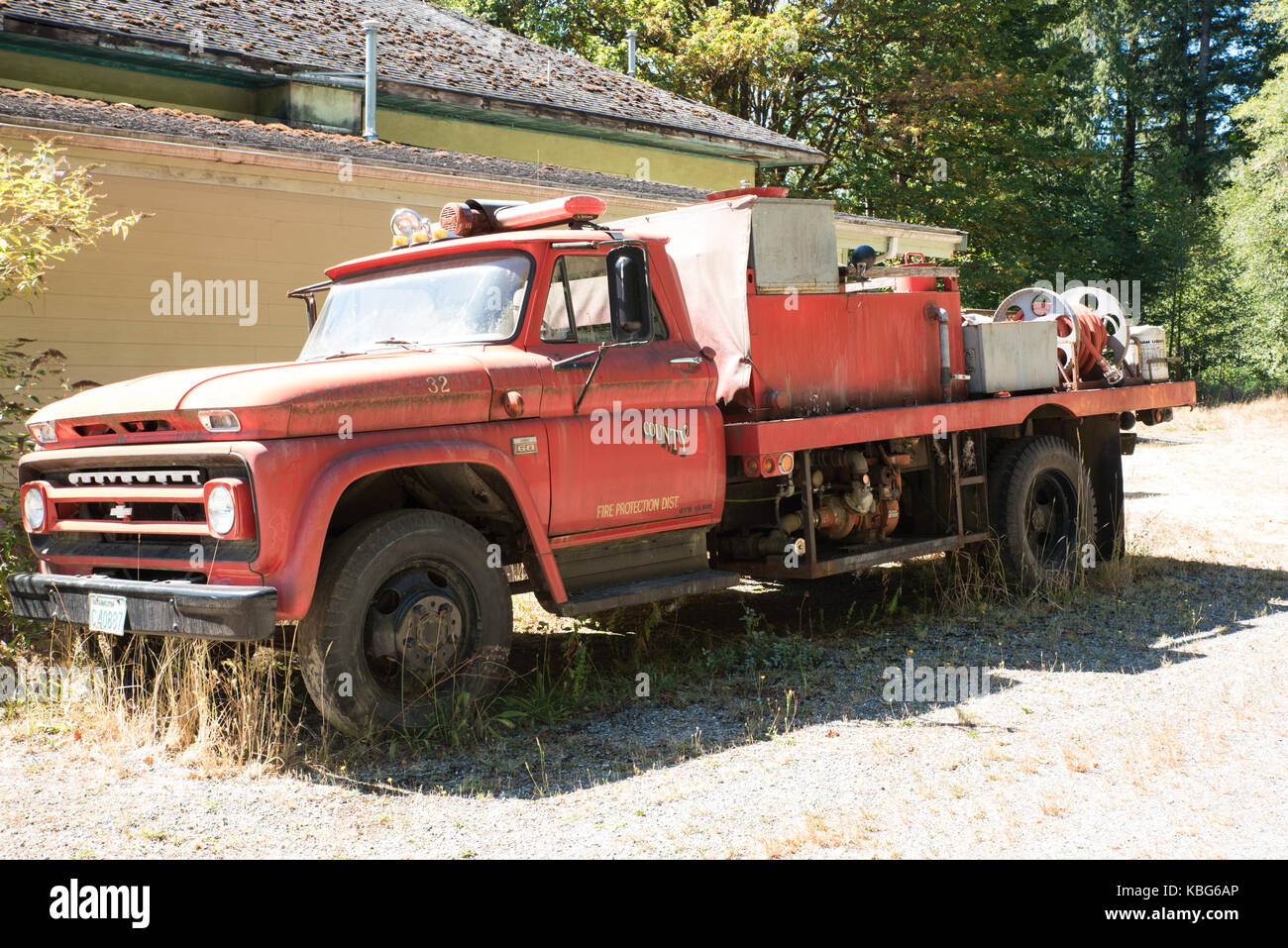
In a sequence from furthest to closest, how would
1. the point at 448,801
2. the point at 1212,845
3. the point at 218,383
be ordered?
1. the point at 218,383
2. the point at 448,801
3. the point at 1212,845

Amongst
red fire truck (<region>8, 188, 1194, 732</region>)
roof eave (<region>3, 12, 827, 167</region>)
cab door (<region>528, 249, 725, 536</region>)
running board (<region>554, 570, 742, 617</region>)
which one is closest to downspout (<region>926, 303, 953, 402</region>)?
red fire truck (<region>8, 188, 1194, 732</region>)

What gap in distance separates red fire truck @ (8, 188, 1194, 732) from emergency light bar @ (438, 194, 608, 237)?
0.06 ft

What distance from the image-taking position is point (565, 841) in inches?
163

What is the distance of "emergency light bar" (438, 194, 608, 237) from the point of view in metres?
5.95

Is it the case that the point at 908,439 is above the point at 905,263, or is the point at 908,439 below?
below

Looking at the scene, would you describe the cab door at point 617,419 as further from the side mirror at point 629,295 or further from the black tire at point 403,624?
the black tire at point 403,624

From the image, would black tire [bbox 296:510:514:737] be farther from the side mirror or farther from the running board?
the side mirror

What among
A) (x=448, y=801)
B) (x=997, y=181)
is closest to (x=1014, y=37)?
(x=997, y=181)

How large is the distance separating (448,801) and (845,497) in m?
3.77

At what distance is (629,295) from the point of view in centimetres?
593

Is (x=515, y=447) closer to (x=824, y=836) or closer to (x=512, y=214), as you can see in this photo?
(x=512, y=214)

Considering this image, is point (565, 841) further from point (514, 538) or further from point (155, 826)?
point (514, 538)

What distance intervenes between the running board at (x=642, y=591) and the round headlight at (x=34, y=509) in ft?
8.50

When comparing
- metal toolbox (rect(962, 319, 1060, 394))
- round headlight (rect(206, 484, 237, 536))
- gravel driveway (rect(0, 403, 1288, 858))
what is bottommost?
gravel driveway (rect(0, 403, 1288, 858))
